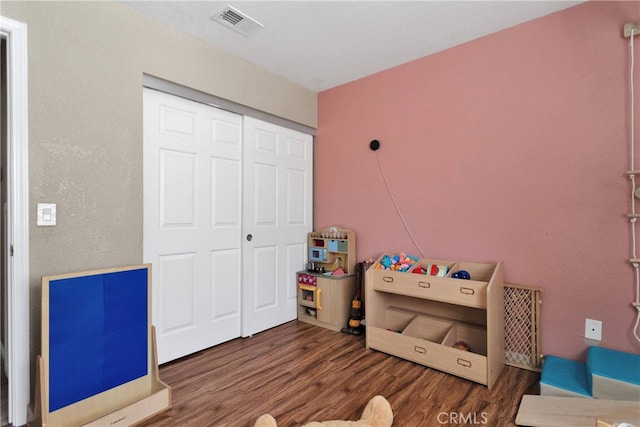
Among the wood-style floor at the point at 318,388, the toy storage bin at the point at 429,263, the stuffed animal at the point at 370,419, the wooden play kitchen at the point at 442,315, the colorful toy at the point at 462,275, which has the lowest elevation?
the wood-style floor at the point at 318,388

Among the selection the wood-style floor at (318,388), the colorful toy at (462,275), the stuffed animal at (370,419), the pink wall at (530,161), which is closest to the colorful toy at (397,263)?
the pink wall at (530,161)

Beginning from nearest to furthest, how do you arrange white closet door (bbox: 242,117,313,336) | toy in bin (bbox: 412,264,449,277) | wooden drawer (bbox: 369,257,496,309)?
wooden drawer (bbox: 369,257,496,309), toy in bin (bbox: 412,264,449,277), white closet door (bbox: 242,117,313,336)

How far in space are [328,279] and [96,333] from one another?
184 cm

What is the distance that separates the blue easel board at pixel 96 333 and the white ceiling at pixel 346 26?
68.5 inches

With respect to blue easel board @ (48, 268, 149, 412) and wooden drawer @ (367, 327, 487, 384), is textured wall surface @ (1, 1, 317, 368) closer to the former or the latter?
blue easel board @ (48, 268, 149, 412)

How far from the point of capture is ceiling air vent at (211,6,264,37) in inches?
81.8

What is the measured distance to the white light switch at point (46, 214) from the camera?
5.56 feet

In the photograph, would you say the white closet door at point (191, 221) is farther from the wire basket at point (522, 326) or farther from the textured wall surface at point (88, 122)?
the wire basket at point (522, 326)

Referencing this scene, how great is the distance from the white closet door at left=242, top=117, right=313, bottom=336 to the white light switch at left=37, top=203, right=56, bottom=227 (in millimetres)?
1323

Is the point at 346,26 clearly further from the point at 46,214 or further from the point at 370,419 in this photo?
the point at 370,419

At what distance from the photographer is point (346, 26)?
7.36 feet

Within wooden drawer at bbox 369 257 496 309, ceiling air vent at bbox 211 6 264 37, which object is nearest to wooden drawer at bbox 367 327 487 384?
wooden drawer at bbox 369 257 496 309

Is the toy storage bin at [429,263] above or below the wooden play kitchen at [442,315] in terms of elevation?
above

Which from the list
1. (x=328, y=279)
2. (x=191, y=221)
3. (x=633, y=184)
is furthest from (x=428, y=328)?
(x=191, y=221)
